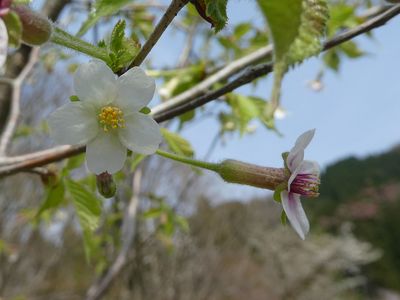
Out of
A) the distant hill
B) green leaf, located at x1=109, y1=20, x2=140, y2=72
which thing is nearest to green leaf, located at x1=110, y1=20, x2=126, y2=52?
green leaf, located at x1=109, y1=20, x2=140, y2=72

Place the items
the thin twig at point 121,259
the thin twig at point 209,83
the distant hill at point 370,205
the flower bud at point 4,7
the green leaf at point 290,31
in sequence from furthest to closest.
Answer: the distant hill at point 370,205, the thin twig at point 121,259, the thin twig at point 209,83, the flower bud at point 4,7, the green leaf at point 290,31

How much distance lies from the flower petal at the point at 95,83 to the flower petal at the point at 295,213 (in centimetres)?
22

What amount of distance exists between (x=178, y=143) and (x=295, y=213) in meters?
0.49

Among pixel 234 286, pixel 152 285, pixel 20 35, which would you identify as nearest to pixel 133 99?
pixel 20 35

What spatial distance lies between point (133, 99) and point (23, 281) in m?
6.80

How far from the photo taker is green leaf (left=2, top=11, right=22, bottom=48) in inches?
13.5

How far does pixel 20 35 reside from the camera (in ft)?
1.17

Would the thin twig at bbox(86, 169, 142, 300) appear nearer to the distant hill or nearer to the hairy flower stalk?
the hairy flower stalk

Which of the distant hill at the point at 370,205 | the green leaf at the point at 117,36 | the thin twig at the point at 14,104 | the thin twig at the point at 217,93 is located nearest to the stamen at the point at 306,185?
the thin twig at the point at 217,93

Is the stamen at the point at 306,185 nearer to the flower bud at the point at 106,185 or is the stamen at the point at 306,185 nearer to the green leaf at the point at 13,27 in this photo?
the flower bud at the point at 106,185

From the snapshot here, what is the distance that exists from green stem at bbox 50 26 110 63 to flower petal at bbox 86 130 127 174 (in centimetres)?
10

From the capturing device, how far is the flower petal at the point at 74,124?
47cm

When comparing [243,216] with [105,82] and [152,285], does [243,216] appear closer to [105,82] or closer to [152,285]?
[152,285]

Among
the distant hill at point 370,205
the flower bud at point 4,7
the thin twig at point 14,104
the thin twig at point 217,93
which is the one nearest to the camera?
the flower bud at point 4,7
